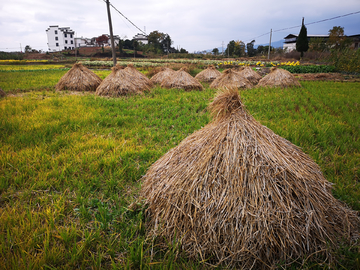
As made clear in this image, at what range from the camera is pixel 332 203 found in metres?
1.94

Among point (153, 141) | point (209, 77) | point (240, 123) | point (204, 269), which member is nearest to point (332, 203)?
point (240, 123)

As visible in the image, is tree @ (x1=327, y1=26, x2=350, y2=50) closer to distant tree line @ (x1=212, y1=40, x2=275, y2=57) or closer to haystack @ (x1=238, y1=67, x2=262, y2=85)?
distant tree line @ (x1=212, y1=40, x2=275, y2=57)

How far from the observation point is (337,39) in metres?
35.2

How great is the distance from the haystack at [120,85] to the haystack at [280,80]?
7248 millimetres

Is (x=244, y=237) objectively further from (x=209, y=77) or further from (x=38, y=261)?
(x=209, y=77)

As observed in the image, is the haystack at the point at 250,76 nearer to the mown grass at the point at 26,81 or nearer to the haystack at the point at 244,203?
the mown grass at the point at 26,81

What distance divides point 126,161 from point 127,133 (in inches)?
55.0

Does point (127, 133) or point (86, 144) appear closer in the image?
point (86, 144)

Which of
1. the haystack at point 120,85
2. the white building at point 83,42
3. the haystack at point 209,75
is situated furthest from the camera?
the white building at point 83,42

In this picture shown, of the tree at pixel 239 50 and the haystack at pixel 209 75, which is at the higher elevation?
the tree at pixel 239 50

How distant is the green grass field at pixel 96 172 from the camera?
5.65 ft

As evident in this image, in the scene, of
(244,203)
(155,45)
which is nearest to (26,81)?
(244,203)

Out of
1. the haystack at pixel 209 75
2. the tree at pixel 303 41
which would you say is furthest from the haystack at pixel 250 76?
the tree at pixel 303 41

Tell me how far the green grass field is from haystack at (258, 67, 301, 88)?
460 cm
